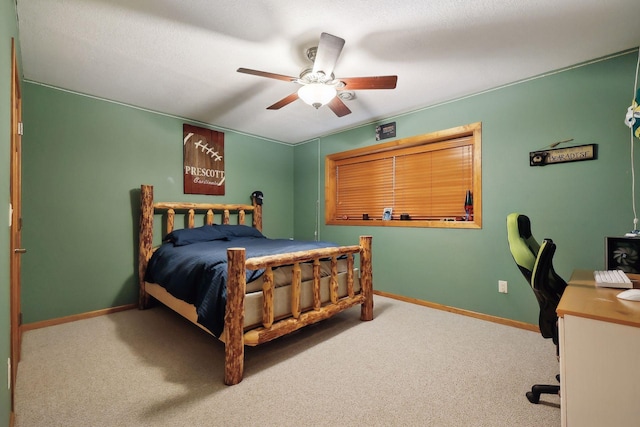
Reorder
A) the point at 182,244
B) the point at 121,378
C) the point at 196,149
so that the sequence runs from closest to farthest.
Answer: the point at 121,378, the point at 182,244, the point at 196,149

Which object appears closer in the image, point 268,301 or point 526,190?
point 268,301

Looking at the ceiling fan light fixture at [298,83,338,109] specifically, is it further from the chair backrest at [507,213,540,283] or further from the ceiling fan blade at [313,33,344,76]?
the chair backrest at [507,213,540,283]

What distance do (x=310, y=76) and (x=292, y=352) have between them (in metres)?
2.06

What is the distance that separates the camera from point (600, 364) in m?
1.01

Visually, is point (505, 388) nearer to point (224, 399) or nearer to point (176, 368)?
point (224, 399)

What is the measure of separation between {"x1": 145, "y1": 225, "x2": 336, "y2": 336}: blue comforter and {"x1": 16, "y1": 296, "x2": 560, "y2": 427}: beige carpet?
41cm

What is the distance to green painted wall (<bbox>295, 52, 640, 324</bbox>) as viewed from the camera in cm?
223

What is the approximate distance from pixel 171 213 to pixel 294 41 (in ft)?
7.82

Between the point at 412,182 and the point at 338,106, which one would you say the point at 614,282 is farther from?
the point at 412,182

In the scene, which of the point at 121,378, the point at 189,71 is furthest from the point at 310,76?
the point at 121,378

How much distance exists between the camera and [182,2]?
1.69 meters

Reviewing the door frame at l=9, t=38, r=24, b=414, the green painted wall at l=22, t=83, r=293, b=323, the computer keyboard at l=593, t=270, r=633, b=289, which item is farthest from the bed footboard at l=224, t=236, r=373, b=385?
the green painted wall at l=22, t=83, r=293, b=323

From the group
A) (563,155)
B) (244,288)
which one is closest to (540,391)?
(244,288)

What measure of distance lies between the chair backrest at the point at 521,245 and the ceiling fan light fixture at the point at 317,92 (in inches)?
58.6
